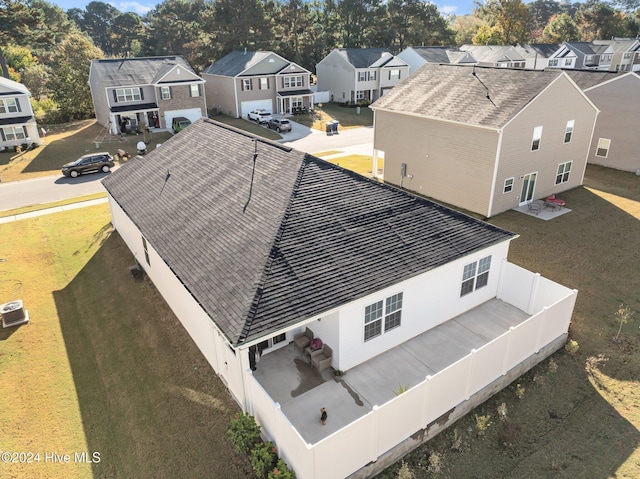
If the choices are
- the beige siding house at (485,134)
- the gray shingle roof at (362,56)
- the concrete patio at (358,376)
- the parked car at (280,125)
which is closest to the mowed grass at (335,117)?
the parked car at (280,125)

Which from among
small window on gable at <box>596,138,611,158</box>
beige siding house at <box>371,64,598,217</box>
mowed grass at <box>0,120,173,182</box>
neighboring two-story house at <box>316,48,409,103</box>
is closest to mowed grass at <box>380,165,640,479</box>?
beige siding house at <box>371,64,598,217</box>

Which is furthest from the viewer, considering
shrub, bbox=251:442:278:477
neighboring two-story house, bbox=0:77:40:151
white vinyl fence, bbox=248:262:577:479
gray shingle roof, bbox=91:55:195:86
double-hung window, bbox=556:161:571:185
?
gray shingle roof, bbox=91:55:195:86

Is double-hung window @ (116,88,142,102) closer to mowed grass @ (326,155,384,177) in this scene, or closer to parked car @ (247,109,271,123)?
parked car @ (247,109,271,123)

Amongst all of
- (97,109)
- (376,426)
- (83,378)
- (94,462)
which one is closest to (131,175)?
(83,378)

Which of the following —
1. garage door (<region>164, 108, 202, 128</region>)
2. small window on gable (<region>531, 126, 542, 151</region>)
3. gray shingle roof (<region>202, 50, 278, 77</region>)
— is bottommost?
garage door (<region>164, 108, 202, 128</region>)

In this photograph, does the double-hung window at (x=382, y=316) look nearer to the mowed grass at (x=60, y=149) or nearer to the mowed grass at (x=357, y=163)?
the mowed grass at (x=357, y=163)

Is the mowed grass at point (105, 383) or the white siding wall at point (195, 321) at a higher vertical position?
the white siding wall at point (195, 321)
